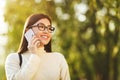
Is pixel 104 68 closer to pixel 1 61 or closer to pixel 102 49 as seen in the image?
pixel 102 49

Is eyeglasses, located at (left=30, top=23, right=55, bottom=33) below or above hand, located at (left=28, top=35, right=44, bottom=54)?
above

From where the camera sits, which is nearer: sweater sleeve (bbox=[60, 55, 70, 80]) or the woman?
the woman

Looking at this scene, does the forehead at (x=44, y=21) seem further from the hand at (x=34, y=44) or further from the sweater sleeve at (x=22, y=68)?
the sweater sleeve at (x=22, y=68)

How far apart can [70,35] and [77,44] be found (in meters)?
0.37

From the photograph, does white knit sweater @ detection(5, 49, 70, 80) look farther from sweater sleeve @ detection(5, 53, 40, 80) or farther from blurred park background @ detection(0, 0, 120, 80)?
blurred park background @ detection(0, 0, 120, 80)

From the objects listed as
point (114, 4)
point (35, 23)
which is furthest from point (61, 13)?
point (35, 23)

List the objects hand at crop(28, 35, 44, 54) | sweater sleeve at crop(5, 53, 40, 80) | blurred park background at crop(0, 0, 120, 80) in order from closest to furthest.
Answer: sweater sleeve at crop(5, 53, 40, 80) → hand at crop(28, 35, 44, 54) → blurred park background at crop(0, 0, 120, 80)

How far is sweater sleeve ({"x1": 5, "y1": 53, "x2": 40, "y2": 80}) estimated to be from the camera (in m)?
4.30

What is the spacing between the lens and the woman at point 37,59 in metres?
4.34

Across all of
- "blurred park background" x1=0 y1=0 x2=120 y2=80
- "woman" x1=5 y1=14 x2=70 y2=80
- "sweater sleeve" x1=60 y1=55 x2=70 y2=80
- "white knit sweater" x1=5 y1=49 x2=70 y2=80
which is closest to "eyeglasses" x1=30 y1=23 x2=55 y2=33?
"woman" x1=5 y1=14 x2=70 y2=80

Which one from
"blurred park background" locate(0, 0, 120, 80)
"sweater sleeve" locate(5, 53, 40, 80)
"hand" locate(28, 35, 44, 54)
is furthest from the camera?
"blurred park background" locate(0, 0, 120, 80)

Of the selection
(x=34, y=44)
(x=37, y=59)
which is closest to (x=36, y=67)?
(x=37, y=59)

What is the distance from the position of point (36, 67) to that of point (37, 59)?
0.23 feet

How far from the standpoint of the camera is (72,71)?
43.3 feet
